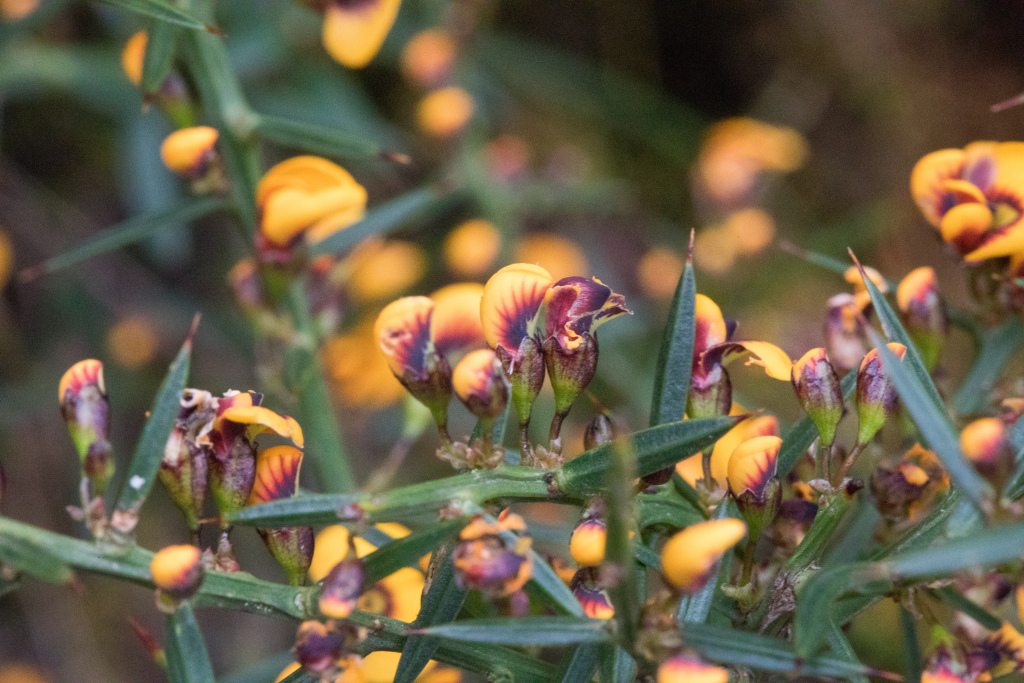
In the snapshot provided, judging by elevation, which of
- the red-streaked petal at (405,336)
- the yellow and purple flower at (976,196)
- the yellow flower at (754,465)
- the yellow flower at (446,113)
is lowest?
the yellow flower at (754,465)

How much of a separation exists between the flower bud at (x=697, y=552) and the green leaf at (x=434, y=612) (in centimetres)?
16

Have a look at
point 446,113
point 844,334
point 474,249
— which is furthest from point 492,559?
point 446,113

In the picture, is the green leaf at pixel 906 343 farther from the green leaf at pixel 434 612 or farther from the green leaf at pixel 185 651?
the green leaf at pixel 185 651

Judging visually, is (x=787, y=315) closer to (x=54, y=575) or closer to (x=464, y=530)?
(x=464, y=530)

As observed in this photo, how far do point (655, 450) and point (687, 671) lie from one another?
0.44ft

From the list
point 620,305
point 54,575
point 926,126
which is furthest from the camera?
point 926,126

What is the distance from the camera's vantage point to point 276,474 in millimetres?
636

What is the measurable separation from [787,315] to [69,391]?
164 cm

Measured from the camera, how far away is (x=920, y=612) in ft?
1.97

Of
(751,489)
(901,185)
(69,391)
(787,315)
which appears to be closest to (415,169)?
(787,315)

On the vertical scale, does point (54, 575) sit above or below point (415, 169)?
below

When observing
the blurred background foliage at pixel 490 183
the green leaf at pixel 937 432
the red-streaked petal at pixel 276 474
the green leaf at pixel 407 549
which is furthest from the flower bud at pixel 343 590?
the blurred background foliage at pixel 490 183

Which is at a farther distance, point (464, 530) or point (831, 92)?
point (831, 92)

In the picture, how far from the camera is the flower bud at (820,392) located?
23.8 inches
